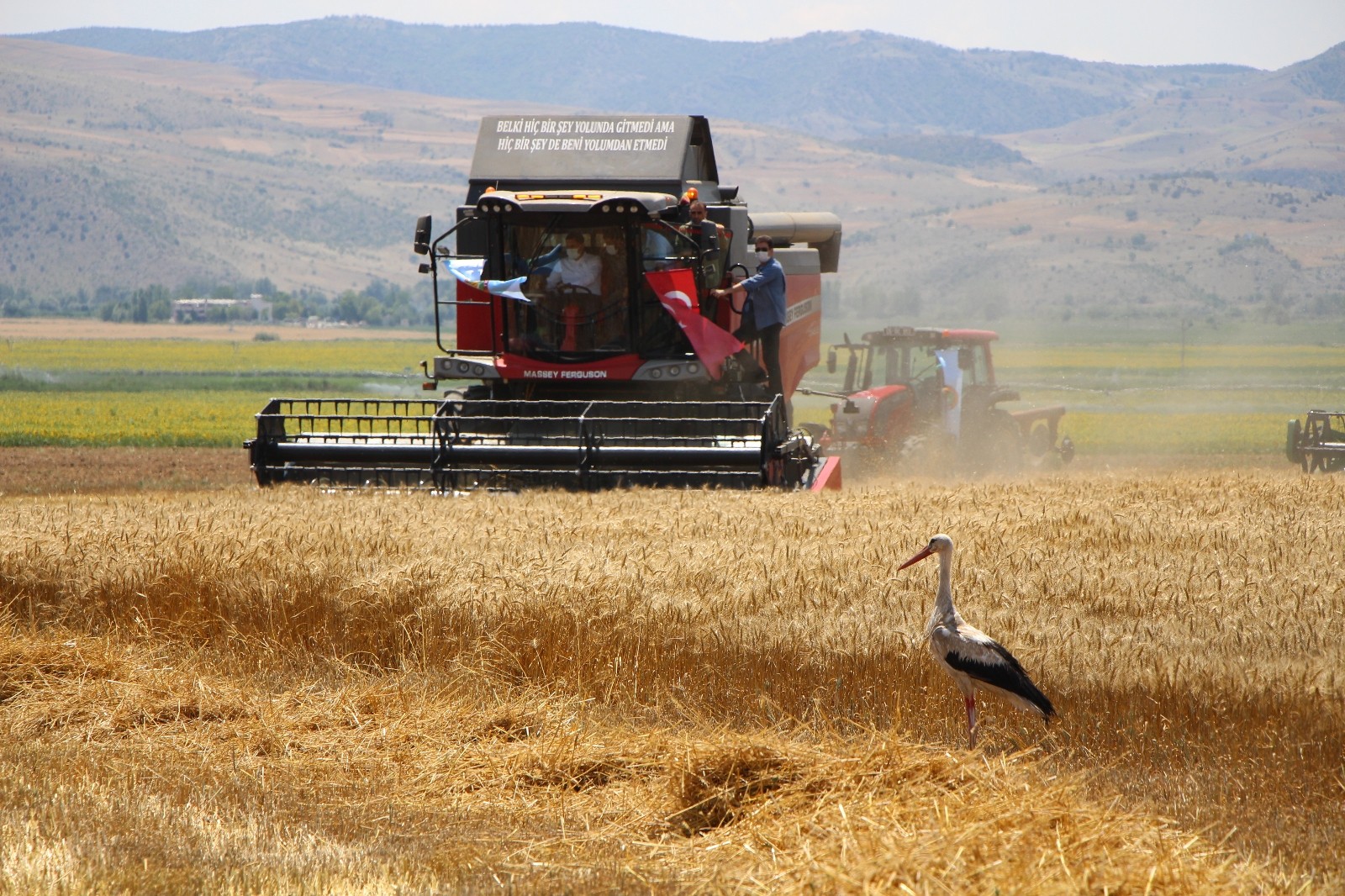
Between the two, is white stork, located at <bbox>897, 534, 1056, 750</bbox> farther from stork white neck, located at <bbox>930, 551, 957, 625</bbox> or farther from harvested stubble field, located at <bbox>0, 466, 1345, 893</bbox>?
harvested stubble field, located at <bbox>0, 466, 1345, 893</bbox>

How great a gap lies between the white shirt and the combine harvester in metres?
0.02

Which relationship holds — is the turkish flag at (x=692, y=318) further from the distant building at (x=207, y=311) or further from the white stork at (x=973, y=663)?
the distant building at (x=207, y=311)

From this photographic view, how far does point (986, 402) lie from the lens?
20094 mm

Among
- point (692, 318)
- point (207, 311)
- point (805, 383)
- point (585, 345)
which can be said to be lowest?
point (207, 311)

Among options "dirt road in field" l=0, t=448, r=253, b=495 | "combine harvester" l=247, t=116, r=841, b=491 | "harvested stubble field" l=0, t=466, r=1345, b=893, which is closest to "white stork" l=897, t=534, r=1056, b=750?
"harvested stubble field" l=0, t=466, r=1345, b=893

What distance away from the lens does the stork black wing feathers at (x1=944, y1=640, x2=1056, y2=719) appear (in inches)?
224

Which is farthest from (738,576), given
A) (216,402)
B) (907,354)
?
(216,402)

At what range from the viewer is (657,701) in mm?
6906

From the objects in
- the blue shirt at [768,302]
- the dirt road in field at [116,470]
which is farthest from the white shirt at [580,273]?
the dirt road in field at [116,470]

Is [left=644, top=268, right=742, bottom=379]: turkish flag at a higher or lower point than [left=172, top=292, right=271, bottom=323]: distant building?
higher

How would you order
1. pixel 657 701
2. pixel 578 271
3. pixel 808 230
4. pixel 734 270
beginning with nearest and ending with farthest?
pixel 657 701 < pixel 578 271 < pixel 734 270 < pixel 808 230

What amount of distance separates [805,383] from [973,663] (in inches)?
1265

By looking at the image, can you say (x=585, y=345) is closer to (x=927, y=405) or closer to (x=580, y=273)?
(x=580, y=273)

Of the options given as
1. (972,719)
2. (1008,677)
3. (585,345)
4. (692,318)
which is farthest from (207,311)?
(1008,677)
